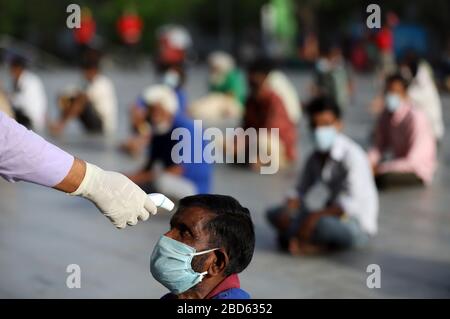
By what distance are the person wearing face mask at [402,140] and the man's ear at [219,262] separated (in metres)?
5.75

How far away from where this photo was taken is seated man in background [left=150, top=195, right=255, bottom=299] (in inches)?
116

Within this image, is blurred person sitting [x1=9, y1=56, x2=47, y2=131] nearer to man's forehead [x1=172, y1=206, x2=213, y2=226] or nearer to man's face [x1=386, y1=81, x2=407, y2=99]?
man's face [x1=386, y1=81, x2=407, y2=99]

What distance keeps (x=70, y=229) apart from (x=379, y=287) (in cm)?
282

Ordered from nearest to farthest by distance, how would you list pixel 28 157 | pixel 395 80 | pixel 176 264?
pixel 28 157 < pixel 176 264 < pixel 395 80

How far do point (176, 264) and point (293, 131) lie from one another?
7.54 metres

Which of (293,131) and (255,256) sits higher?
(293,131)

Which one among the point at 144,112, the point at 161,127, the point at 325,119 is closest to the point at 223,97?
the point at 144,112

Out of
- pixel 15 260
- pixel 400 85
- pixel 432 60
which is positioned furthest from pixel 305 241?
pixel 432 60

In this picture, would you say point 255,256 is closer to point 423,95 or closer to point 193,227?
point 193,227

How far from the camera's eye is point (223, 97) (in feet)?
45.0

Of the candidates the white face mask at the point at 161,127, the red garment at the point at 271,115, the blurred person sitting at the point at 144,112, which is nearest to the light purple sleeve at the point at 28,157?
the white face mask at the point at 161,127

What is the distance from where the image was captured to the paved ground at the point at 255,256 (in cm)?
523

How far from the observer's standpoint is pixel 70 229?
7.02m
